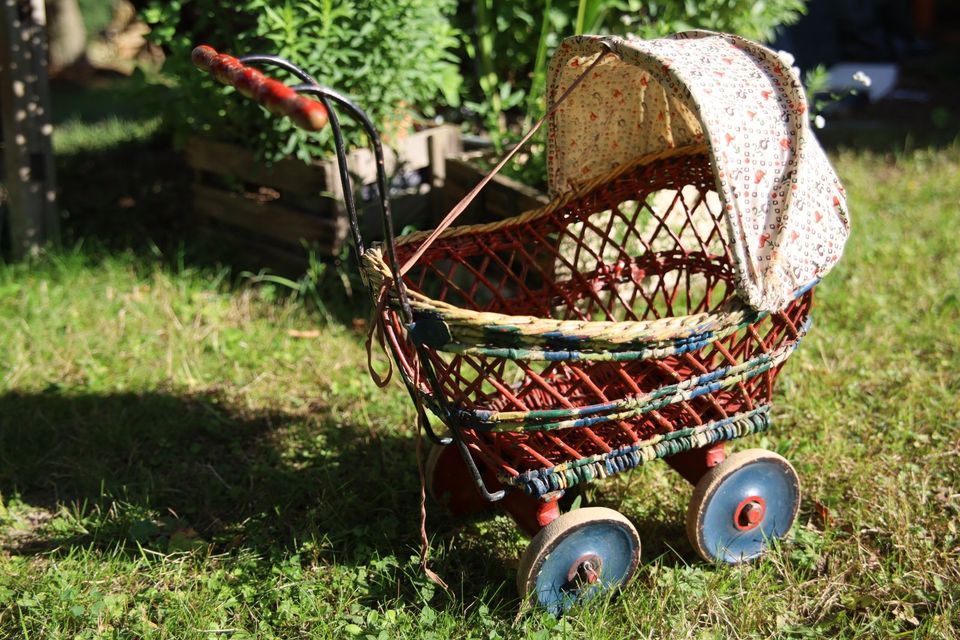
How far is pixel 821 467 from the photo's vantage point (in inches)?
103

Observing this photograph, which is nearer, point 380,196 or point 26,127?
point 380,196

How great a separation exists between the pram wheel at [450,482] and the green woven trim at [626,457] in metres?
0.38

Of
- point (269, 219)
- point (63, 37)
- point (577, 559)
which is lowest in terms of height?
point (577, 559)

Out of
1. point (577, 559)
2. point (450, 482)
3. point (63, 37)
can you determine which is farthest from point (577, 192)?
point (63, 37)

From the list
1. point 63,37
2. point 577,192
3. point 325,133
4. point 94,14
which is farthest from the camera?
point 94,14

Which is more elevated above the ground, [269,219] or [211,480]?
[269,219]

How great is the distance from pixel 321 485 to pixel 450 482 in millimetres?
390

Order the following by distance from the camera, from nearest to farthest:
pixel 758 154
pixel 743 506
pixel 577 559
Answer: pixel 758 154, pixel 577 559, pixel 743 506

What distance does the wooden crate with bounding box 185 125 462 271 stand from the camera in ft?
11.6

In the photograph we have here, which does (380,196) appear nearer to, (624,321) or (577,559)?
(624,321)

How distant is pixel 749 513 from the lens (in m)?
2.26

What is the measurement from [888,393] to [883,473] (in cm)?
47

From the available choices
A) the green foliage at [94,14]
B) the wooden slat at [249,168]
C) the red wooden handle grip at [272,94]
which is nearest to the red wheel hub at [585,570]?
the red wooden handle grip at [272,94]

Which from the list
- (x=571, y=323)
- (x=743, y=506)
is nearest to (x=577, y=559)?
(x=743, y=506)
